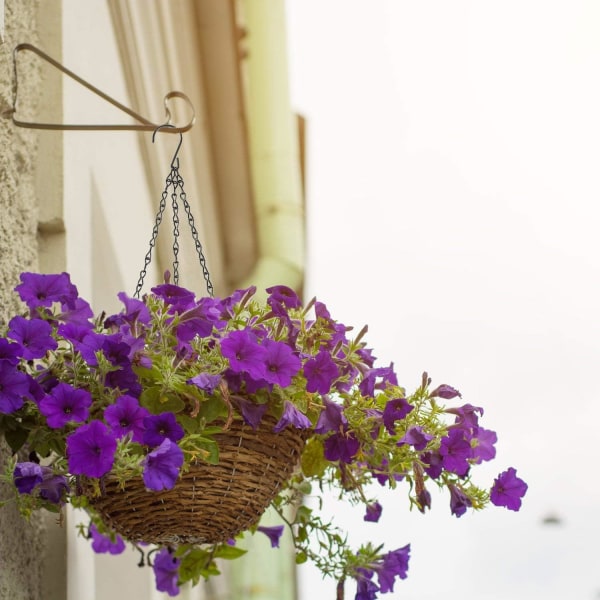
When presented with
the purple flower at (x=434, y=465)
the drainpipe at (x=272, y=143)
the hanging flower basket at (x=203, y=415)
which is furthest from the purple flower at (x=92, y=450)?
the drainpipe at (x=272, y=143)

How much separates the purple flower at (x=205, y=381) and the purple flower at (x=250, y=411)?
5 centimetres

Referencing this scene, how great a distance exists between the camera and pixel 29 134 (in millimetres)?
2129

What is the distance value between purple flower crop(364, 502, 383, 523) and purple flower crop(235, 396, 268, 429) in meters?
0.39

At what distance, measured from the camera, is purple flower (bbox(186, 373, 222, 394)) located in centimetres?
148

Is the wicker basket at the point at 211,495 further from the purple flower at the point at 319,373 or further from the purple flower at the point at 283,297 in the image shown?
the purple flower at the point at 283,297

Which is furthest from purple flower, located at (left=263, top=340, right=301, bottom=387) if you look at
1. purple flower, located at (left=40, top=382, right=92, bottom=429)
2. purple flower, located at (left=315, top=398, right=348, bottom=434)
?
purple flower, located at (left=40, top=382, right=92, bottom=429)

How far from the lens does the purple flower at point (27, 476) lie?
4.96 ft

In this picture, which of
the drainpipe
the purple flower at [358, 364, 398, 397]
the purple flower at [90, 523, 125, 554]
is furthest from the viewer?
the drainpipe

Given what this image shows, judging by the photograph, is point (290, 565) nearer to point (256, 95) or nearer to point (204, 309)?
point (256, 95)

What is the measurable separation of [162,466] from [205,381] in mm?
128

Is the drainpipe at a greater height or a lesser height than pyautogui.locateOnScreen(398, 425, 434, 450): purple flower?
greater

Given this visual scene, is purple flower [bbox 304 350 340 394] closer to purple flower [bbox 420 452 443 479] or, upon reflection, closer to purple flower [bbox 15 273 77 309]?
purple flower [bbox 420 452 443 479]

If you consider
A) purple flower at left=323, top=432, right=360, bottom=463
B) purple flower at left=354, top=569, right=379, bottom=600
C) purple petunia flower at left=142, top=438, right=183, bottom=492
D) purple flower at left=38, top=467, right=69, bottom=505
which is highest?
purple flower at left=323, top=432, right=360, bottom=463

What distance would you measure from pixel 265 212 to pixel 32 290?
156 inches
